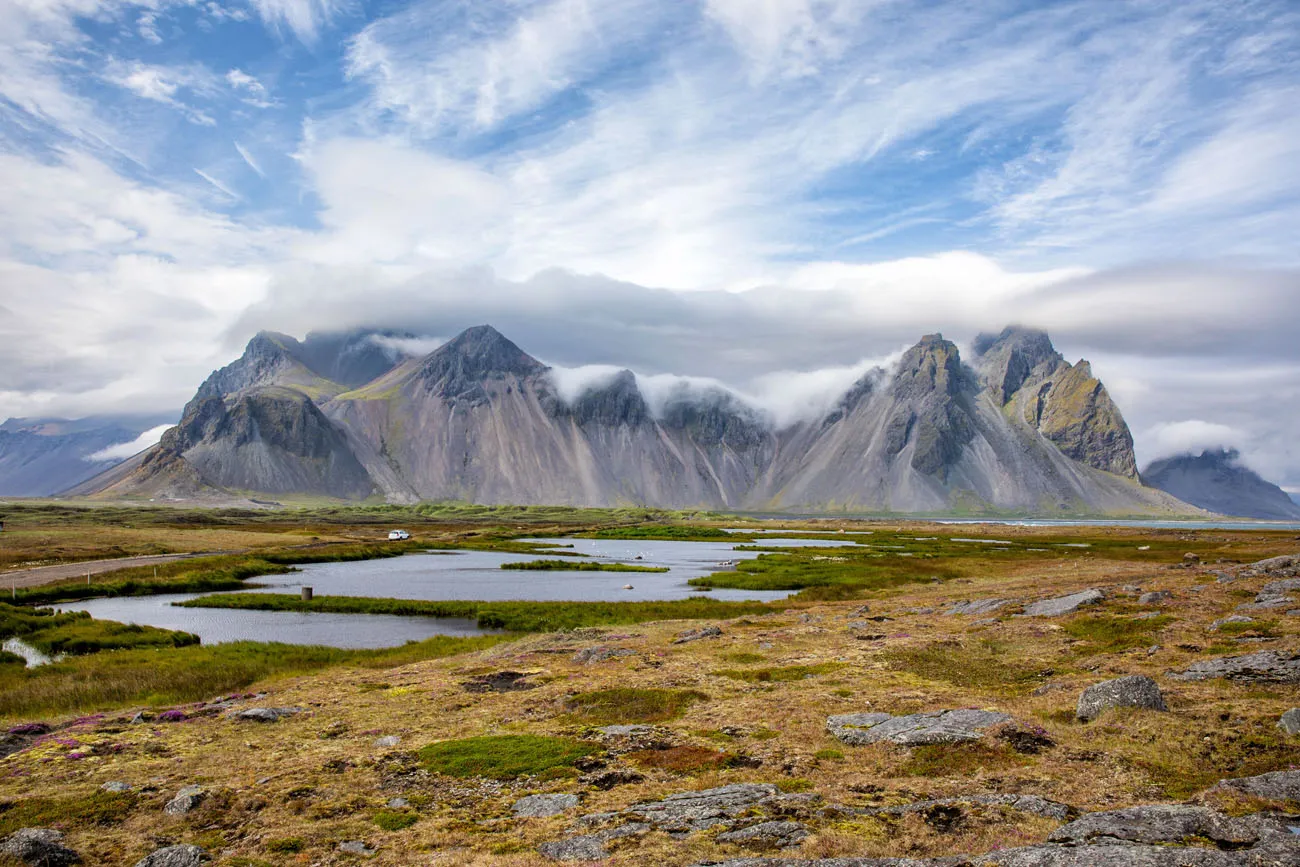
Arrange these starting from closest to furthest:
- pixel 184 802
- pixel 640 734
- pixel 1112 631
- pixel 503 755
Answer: pixel 184 802 → pixel 503 755 → pixel 640 734 → pixel 1112 631

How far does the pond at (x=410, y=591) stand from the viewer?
188 feet

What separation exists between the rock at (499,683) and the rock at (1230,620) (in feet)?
102

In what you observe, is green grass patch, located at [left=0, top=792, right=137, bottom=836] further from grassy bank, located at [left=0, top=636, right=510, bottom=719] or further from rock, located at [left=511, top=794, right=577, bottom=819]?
grassy bank, located at [left=0, top=636, right=510, bottom=719]

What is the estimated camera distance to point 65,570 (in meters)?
90.9

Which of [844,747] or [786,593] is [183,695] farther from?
[786,593]

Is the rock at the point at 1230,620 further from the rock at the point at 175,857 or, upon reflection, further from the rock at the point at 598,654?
the rock at the point at 175,857

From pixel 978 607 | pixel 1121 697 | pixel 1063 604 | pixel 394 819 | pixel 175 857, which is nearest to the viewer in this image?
pixel 175 857

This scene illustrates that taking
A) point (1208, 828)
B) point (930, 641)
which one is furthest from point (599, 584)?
point (1208, 828)

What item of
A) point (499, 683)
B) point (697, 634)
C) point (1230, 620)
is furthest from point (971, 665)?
point (499, 683)

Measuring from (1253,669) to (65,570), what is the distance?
113957mm

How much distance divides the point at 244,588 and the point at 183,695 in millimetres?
56687

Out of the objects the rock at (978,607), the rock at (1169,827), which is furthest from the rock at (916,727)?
the rock at (978,607)

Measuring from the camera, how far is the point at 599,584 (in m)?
92.2

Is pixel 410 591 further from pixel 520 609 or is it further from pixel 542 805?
pixel 542 805
